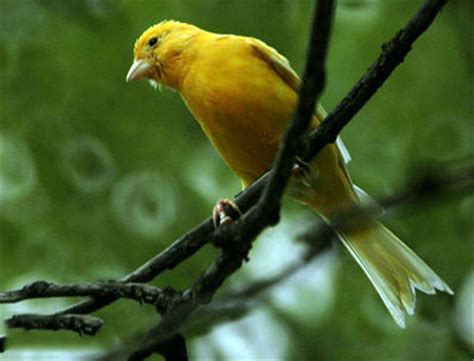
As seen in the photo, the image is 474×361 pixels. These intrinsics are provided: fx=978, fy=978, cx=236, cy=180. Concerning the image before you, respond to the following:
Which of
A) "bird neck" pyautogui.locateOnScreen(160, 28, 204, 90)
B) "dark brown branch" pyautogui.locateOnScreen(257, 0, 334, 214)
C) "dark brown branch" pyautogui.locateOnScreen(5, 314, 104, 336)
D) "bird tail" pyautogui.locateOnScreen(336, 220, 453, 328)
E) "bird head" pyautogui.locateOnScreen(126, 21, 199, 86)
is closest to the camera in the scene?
"dark brown branch" pyautogui.locateOnScreen(257, 0, 334, 214)

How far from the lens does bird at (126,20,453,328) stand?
534 centimetres

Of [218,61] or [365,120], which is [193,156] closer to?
[365,120]

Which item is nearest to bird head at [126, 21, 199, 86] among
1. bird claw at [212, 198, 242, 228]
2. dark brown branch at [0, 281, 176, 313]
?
bird claw at [212, 198, 242, 228]

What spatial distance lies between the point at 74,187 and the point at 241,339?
2.17 m

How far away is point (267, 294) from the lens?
70.1 inches

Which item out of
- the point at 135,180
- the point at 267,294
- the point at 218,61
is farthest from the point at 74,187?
the point at 267,294

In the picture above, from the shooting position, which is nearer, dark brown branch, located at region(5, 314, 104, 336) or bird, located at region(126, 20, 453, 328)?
dark brown branch, located at region(5, 314, 104, 336)

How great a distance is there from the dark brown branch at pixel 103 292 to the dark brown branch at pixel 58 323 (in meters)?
0.09

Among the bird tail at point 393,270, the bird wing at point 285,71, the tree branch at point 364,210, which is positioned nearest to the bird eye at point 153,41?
the bird wing at point 285,71

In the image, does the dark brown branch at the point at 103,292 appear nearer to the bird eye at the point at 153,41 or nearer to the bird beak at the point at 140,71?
the bird beak at the point at 140,71

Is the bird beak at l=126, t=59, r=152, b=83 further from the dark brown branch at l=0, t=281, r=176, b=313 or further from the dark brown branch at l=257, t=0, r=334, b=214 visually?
the dark brown branch at l=257, t=0, r=334, b=214

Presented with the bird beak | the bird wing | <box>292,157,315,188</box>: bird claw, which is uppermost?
the bird beak

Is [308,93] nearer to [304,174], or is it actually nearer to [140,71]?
[304,174]

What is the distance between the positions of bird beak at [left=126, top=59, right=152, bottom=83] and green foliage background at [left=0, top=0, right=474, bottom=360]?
1020mm
